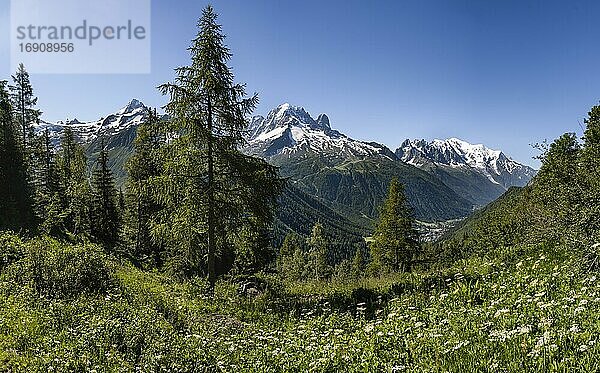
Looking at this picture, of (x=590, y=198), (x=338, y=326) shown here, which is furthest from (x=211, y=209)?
(x=590, y=198)

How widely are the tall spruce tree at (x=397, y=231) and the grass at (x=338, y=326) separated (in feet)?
84.9

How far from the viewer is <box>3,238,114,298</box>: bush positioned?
13109mm

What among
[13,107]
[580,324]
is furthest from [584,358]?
[13,107]

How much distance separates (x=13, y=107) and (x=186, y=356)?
44508mm

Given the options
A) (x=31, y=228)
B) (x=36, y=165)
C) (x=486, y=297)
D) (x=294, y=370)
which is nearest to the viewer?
(x=294, y=370)

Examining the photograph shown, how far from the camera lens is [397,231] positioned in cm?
3962

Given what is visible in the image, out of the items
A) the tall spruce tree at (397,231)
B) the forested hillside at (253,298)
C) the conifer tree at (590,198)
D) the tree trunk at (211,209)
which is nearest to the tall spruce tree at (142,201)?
the forested hillside at (253,298)

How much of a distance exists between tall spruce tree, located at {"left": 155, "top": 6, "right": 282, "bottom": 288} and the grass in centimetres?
358

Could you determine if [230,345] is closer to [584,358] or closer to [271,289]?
[584,358]

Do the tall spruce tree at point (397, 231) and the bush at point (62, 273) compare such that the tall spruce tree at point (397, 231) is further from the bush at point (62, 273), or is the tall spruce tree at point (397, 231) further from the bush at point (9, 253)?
the bush at point (9, 253)

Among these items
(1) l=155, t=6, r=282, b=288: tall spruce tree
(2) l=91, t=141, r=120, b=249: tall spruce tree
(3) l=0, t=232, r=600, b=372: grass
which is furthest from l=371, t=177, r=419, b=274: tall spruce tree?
(2) l=91, t=141, r=120, b=249: tall spruce tree

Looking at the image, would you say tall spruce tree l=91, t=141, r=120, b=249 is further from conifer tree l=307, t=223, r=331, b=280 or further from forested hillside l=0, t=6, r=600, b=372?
conifer tree l=307, t=223, r=331, b=280

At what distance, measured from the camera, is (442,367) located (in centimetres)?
548

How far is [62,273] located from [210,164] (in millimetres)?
6674
